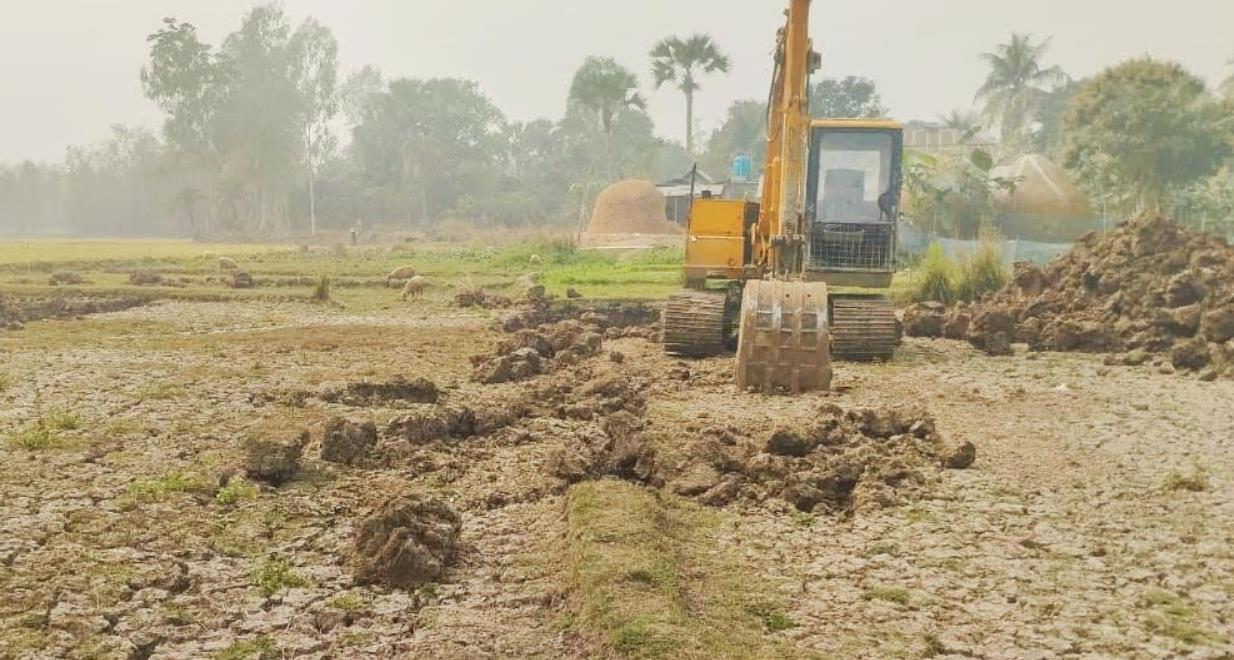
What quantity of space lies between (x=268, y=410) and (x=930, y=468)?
213 inches

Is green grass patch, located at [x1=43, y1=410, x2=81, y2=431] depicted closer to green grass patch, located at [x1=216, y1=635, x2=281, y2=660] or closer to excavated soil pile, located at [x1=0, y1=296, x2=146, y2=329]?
green grass patch, located at [x1=216, y1=635, x2=281, y2=660]

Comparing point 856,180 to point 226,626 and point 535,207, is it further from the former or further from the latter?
point 535,207

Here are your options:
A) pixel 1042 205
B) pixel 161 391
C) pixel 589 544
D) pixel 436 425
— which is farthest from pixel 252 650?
pixel 1042 205

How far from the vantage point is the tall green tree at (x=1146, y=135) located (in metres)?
34.4

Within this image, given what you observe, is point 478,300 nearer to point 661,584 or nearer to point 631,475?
point 631,475

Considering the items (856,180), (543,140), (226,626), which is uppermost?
(543,140)

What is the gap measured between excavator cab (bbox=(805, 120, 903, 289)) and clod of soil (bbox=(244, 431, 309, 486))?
25.3 feet

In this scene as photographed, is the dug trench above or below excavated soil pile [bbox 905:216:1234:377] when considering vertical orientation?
below

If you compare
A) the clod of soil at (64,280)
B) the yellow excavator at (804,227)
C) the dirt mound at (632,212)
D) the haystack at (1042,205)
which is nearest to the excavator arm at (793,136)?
the yellow excavator at (804,227)

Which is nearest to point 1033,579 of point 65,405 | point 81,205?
point 65,405

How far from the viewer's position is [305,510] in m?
6.37

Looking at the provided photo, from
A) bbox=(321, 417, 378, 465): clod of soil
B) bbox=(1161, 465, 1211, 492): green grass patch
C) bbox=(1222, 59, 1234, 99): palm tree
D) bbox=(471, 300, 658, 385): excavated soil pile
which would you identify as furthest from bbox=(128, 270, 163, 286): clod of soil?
bbox=(1222, 59, 1234, 99): palm tree

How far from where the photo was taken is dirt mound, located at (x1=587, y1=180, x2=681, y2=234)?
46.3m

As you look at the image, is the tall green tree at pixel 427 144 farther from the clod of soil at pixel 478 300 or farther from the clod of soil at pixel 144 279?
the clod of soil at pixel 478 300
